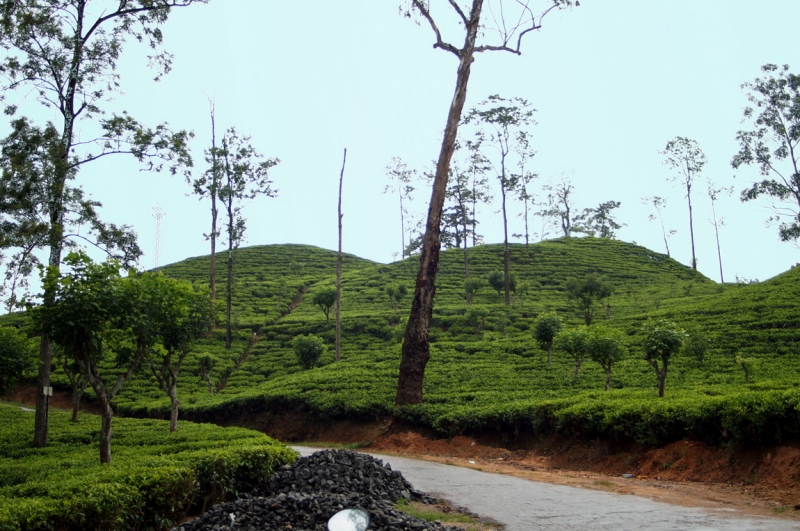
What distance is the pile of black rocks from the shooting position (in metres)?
6.95

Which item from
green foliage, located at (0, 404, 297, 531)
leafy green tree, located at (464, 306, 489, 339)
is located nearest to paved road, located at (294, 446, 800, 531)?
green foliage, located at (0, 404, 297, 531)

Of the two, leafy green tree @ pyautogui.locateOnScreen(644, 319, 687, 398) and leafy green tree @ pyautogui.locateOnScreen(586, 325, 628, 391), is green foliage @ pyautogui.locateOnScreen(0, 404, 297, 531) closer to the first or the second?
leafy green tree @ pyautogui.locateOnScreen(644, 319, 687, 398)

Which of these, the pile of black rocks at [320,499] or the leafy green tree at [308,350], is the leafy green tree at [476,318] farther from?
the pile of black rocks at [320,499]

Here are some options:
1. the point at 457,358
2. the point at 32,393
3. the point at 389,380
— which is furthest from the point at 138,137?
the point at 32,393

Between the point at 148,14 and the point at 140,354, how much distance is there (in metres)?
10.3

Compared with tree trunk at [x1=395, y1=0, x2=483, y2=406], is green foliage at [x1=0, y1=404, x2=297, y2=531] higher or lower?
lower

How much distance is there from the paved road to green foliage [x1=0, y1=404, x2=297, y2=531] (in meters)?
2.81

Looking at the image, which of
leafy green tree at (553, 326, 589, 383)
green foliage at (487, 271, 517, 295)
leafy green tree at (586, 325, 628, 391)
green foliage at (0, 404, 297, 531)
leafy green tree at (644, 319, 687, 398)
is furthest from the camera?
green foliage at (487, 271, 517, 295)

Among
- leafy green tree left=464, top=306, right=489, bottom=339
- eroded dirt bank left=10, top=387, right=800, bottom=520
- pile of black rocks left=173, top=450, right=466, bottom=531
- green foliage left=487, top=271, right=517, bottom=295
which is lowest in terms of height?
eroded dirt bank left=10, top=387, right=800, bottom=520

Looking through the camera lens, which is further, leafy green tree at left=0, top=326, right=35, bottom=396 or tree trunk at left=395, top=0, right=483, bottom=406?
tree trunk at left=395, top=0, right=483, bottom=406

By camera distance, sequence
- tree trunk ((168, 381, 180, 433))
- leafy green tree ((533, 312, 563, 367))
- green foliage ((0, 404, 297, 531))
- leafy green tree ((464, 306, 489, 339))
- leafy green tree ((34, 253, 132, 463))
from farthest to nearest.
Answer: leafy green tree ((464, 306, 489, 339)) → leafy green tree ((533, 312, 563, 367)) → tree trunk ((168, 381, 180, 433)) → leafy green tree ((34, 253, 132, 463)) → green foliage ((0, 404, 297, 531))

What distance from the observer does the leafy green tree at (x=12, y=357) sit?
16.5m

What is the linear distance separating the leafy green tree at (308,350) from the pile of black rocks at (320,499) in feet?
67.0

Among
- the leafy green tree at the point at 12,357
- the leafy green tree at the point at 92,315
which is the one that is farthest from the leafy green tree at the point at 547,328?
the leafy green tree at the point at 12,357
